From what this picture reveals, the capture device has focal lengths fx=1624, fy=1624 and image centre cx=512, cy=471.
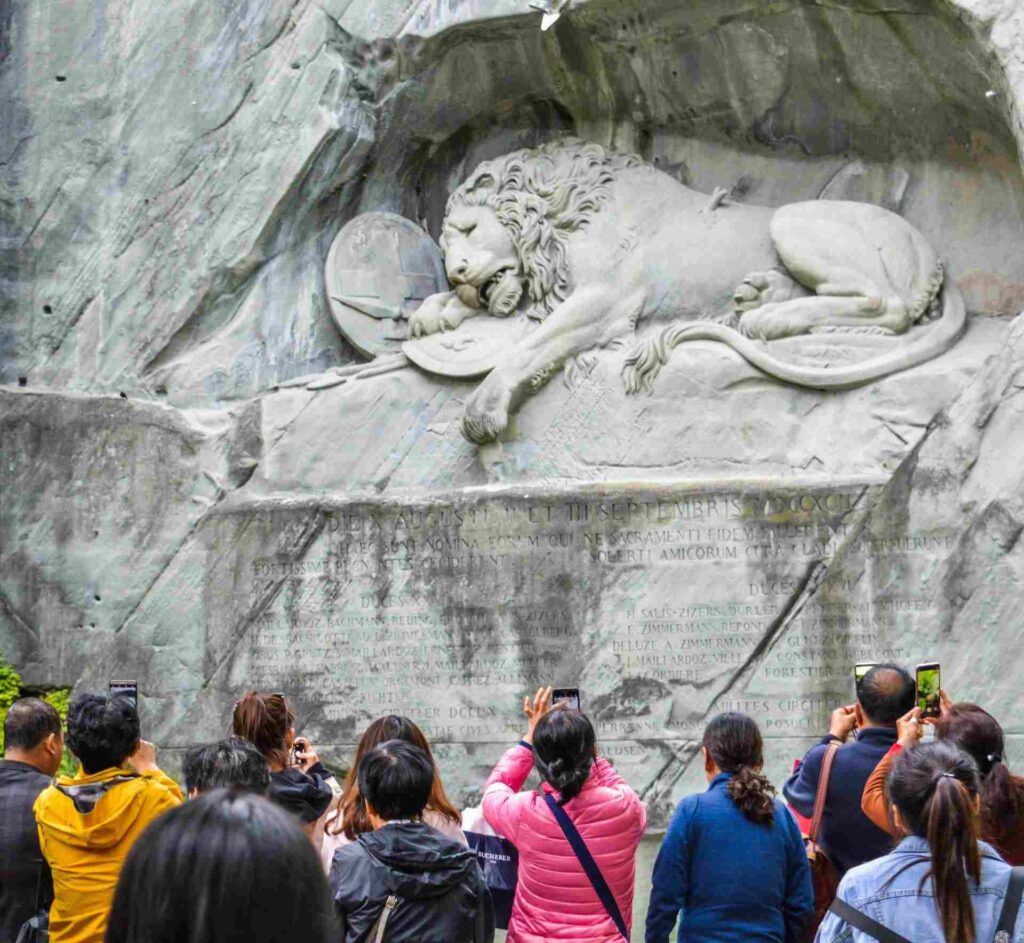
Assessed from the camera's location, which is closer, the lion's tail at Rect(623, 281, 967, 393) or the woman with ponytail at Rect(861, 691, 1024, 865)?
the woman with ponytail at Rect(861, 691, 1024, 865)

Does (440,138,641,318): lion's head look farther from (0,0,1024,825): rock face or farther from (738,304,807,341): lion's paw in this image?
(738,304,807,341): lion's paw

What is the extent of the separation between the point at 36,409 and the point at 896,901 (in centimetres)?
773

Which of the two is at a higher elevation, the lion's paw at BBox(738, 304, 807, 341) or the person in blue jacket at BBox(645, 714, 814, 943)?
the lion's paw at BBox(738, 304, 807, 341)

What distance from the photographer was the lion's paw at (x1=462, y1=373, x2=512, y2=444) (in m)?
8.98

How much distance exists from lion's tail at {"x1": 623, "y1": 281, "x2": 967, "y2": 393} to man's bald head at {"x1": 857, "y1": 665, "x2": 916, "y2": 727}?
3779mm

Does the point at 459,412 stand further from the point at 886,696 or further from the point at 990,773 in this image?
the point at 990,773

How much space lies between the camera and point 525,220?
9.57 m

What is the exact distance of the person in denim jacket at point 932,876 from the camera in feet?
10.6

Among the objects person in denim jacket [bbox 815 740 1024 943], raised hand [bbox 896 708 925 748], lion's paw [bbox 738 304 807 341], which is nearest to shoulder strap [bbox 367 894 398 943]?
person in denim jacket [bbox 815 740 1024 943]

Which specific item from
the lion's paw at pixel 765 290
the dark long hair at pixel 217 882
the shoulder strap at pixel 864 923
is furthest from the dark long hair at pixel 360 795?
the lion's paw at pixel 765 290

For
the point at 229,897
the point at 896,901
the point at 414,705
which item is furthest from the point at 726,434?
the point at 229,897

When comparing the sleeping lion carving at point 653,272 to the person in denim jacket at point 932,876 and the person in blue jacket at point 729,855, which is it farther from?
the person in denim jacket at point 932,876

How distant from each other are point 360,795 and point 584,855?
0.71m

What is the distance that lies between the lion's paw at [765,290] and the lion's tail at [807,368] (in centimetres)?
37
